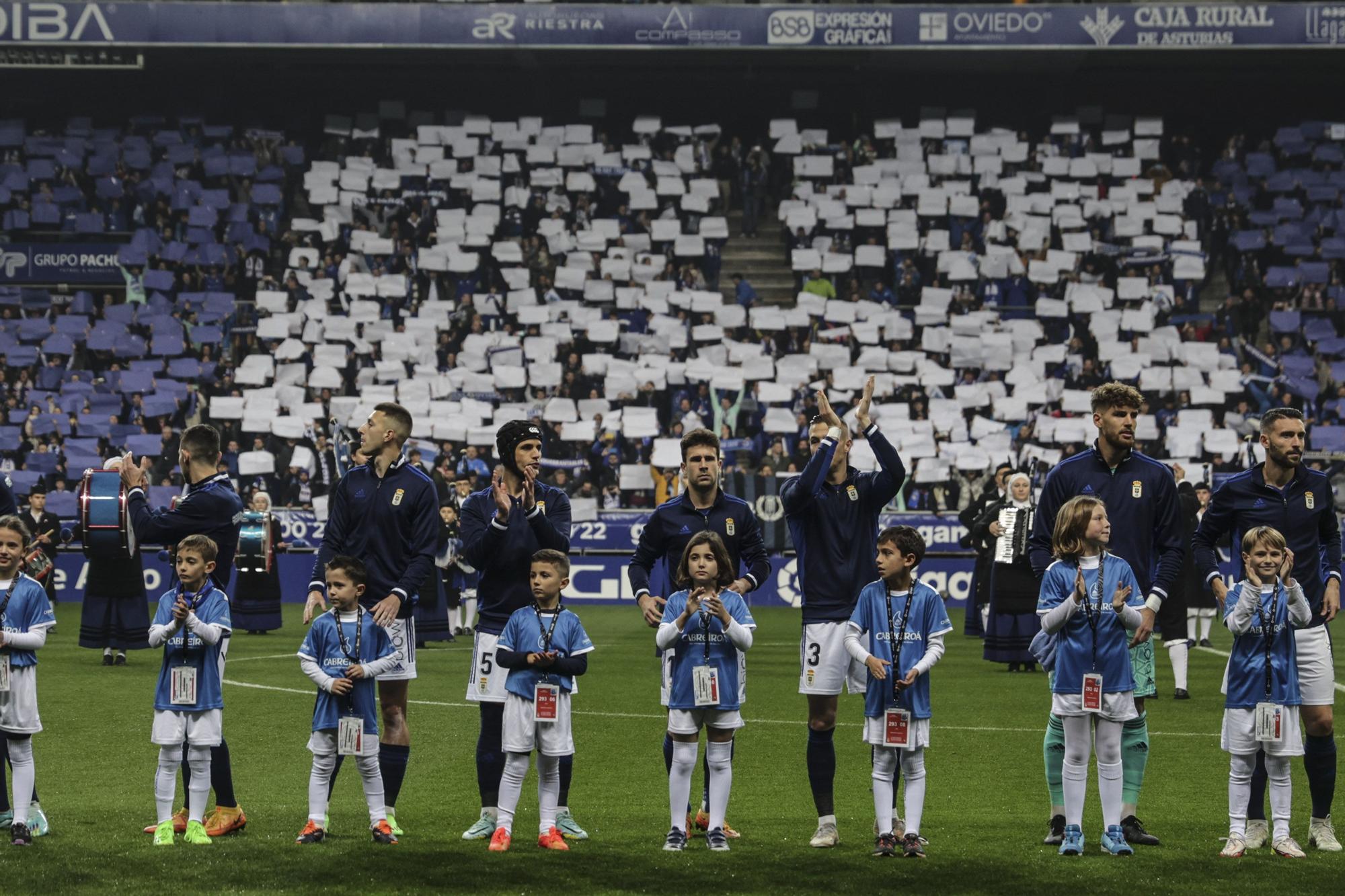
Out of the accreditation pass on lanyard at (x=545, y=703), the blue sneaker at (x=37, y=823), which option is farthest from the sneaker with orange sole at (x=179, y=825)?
the accreditation pass on lanyard at (x=545, y=703)

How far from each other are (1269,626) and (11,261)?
3386 centimetres

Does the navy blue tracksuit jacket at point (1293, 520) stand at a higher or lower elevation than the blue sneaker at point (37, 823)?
higher

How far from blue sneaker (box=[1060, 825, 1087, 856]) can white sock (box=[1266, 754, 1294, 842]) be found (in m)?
1.08

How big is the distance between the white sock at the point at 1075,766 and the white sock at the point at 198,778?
4.54 m

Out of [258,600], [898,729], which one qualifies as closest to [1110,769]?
[898,729]

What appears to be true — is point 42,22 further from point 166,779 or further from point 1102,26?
point 166,779

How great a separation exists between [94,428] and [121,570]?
15466 mm

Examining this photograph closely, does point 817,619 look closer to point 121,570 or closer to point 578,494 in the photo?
point 121,570

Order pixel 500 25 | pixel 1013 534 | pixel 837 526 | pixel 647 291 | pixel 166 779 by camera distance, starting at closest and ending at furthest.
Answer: pixel 166 779 < pixel 837 526 < pixel 1013 534 < pixel 647 291 < pixel 500 25

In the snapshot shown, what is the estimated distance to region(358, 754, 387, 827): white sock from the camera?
8.91 m

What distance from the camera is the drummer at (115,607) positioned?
17.9m

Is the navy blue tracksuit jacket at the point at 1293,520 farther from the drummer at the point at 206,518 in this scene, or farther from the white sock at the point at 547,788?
the drummer at the point at 206,518

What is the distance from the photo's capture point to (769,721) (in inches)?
572

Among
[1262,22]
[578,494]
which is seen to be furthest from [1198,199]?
[578,494]
